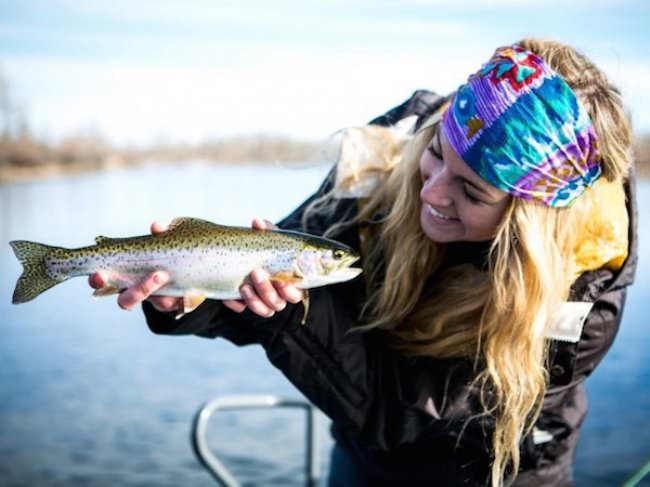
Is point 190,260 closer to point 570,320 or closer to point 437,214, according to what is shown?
point 437,214

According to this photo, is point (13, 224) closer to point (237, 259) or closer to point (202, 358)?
point (202, 358)

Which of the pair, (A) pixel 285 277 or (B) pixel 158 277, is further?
(A) pixel 285 277

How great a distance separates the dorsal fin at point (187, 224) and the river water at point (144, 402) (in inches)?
182

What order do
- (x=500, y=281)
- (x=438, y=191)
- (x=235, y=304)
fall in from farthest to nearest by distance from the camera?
1. (x=500, y=281)
2. (x=438, y=191)
3. (x=235, y=304)

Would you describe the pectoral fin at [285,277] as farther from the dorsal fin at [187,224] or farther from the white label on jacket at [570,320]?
the white label on jacket at [570,320]

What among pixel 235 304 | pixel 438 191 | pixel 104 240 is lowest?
pixel 235 304

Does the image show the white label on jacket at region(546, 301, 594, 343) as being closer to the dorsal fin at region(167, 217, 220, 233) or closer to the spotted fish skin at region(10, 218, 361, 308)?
the spotted fish skin at region(10, 218, 361, 308)

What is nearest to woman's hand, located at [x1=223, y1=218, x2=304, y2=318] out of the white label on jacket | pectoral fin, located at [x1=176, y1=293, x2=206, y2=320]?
pectoral fin, located at [x1=176, y1=293, x2=206, y2=320]

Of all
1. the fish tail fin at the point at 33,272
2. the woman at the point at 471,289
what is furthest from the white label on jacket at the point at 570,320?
the fish tail fin at the point at 33,272

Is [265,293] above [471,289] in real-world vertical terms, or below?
above

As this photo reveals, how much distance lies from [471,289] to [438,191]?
54 cm

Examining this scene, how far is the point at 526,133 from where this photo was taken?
2.88 meters

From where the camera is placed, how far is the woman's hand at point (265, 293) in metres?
2.69

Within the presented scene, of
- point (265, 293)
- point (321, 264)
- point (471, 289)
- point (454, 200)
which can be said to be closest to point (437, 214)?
point (454, 200)
